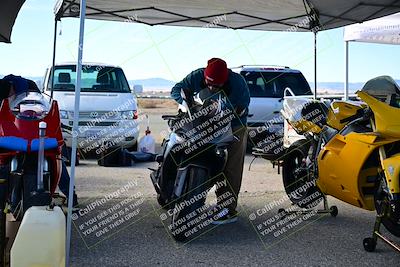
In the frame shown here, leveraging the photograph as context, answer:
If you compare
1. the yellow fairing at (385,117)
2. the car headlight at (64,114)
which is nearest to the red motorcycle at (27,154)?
the yellow fairing at (385,117)

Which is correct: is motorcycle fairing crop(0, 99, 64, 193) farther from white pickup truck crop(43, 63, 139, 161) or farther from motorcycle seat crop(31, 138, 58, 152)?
white pickup truck crop(43, 63, 139, 161)

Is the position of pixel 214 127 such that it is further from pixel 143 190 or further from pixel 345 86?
pixel 345 86

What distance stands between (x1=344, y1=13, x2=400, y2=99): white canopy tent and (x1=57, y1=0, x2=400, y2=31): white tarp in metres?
2.81

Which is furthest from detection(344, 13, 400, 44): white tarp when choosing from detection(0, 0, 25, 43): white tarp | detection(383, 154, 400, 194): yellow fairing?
detection(383, 154, 400, 194): yellow fairing

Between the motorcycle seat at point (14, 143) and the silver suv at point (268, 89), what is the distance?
847cm

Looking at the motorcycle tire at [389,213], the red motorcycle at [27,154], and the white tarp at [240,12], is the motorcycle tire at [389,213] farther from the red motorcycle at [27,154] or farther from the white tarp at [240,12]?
the white tarp at [240,12]

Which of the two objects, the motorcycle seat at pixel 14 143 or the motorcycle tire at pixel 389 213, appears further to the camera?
the motorcycle tire at pixel 389 213

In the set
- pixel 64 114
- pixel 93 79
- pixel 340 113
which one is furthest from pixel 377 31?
pixel 64 114

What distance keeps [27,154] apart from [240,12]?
4.58 m

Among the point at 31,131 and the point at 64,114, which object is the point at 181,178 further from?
the point at 64,114

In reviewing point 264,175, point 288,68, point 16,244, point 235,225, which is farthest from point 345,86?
point 16,244

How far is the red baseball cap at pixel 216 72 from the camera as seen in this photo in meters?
6.14

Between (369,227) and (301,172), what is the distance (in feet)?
3.41

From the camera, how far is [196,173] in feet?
18.0
